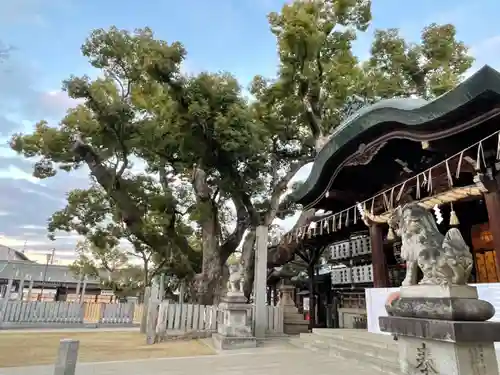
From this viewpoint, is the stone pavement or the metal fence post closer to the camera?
the metal fence post

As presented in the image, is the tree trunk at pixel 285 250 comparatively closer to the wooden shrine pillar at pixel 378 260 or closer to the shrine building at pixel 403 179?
the shrine building at pixel 403 179

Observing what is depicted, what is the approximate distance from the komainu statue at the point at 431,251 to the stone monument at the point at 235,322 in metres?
5.25

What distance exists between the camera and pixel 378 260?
28.3 feet

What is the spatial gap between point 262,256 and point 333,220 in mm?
2482

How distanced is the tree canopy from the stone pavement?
7.02m

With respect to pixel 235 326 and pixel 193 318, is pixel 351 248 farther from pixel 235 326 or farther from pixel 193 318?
→ pixel 193 318

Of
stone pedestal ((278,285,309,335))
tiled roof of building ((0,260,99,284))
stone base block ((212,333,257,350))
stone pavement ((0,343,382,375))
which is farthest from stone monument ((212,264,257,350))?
tiled roof of building ((0,260,99,284))

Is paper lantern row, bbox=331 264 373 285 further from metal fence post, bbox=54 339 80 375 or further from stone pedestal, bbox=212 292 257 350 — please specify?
metal fence post, bbox=54 339 80 375

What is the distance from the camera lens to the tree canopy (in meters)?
12.1

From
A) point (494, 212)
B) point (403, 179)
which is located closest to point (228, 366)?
point (494, 212)

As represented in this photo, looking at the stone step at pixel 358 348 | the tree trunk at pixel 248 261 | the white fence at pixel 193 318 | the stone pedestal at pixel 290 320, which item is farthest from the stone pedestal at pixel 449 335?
the tree trunk at pixel 248 261

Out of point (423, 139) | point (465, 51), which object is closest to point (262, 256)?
point (423, 139)

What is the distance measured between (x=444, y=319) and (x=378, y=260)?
6190mm

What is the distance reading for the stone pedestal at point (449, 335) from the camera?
2658 mm
